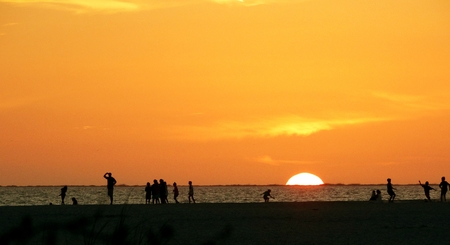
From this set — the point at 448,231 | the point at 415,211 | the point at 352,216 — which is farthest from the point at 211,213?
the point at 448,231

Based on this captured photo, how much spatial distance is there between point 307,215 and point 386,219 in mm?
3578

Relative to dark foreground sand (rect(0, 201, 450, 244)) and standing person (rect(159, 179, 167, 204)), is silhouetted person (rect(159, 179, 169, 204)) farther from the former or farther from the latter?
dark foreground sand (rect(0, 201, 450, 244))

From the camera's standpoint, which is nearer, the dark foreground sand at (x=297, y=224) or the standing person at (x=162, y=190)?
the dark foreground sand at (x=297, y=224)

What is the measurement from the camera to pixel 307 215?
27.8 m

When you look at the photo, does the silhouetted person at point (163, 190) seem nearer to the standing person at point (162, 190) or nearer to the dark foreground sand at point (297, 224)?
the standing person at point (162, 190)

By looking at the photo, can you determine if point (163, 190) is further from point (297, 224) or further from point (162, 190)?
point (297, 224)

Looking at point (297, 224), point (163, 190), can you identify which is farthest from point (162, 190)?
point (297, 224)

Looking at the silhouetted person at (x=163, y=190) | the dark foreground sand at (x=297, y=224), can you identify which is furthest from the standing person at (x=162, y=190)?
the dark foreground sand at (x=297, y=224)

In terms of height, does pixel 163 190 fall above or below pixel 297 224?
above

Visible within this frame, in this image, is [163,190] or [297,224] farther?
[163,190]

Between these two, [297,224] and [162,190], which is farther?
[162,190]

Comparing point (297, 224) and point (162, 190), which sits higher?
point (162, 190)

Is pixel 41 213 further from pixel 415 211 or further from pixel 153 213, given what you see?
pixel 415 211

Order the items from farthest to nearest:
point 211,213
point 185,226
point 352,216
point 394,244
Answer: point 211,213, point 352,216, point 185,226, point 394,244
